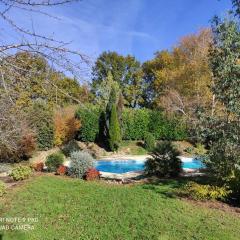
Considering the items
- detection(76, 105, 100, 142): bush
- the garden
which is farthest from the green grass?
detection(76, 105, 100, 142): bush

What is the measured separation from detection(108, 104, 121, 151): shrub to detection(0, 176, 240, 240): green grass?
14.9 m

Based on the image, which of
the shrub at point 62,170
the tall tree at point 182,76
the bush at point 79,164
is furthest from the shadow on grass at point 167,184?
the tall tree at point 182,76

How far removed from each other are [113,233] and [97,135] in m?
21.6

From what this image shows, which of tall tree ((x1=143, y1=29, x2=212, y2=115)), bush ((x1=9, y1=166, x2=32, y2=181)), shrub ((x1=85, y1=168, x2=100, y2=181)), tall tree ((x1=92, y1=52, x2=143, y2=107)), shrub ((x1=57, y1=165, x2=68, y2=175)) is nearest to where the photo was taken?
bush ((x1=9, y1=166, x2=32, y2=181))

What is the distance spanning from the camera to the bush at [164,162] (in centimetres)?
1441

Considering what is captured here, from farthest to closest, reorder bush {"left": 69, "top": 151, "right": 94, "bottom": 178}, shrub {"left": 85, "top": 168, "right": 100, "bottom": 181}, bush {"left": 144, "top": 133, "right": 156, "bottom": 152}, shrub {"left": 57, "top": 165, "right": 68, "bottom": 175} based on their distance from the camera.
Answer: bush {"left": 144, "top": 133, "right": 156, "bottom": 152}, shrub {"left": 57, "top": 165, "right": 68, "bottom": 175}, bush {"left": 69, "top": 151, "right": 94, "bottom": 178}, shrub {"left": 85, "top": 168, "right": 100, "bottom": 181}

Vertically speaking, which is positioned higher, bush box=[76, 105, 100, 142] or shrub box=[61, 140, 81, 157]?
bush box=[76, 105, 100, 142]

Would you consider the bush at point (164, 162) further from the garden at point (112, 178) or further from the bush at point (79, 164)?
the bush at point (79, 164)

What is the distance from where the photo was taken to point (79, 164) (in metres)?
14.5

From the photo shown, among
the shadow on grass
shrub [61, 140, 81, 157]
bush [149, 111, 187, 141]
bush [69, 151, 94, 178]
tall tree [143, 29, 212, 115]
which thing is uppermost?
tall tree [143, 29, 212, 115]

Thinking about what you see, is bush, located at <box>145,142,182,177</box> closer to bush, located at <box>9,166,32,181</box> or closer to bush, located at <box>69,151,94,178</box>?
bush, located at <box>69,151,94,178</box>

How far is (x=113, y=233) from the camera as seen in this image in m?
7.50

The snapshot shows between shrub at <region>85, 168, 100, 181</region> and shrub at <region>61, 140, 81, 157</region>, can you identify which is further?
shrub at <region>61, 140, 81, 157</region>

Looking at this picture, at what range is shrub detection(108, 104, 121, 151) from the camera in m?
26.8
